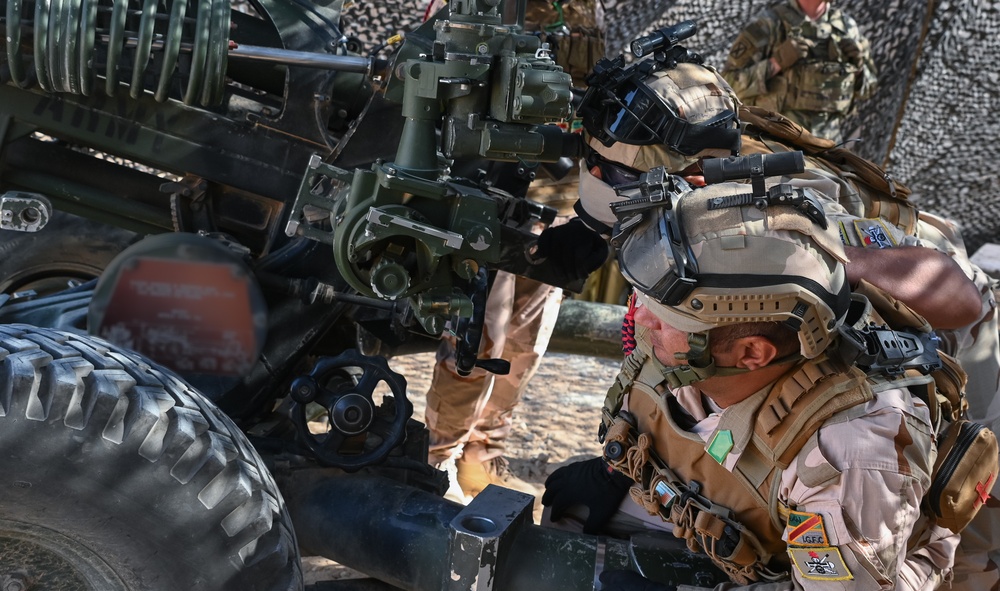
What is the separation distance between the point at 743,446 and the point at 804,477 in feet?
0.67

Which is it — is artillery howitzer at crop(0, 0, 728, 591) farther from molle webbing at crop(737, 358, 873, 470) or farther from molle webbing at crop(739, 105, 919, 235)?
molle webbing at crop(739, 105, 919, 235)

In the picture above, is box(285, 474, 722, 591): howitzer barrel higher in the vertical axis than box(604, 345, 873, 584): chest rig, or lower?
lower

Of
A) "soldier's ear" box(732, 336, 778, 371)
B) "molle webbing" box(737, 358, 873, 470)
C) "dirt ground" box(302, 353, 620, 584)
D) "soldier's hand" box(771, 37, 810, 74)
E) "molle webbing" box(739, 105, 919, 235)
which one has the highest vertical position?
"soldier's hand" box(771, 37, 810, 74)

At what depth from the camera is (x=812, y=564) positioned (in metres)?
2.03

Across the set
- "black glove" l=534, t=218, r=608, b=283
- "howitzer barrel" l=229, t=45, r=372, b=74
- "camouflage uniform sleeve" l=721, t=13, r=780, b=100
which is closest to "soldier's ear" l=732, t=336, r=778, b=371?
"black glove" l=534, t=218, r=608, b=283

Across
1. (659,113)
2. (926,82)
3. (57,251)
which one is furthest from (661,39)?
(926,82)

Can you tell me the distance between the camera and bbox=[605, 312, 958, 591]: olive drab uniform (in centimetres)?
201

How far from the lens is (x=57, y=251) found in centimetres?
398

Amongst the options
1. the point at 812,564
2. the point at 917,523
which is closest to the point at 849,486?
the point at 812,564

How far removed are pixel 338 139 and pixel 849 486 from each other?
6.27 feet

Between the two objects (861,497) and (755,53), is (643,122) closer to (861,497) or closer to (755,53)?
(861,497)

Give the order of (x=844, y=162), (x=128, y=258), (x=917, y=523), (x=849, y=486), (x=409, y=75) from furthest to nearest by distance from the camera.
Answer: (x=844, y=162) < (x=128, y=258) < (x=409, y=75) < (x=917, y=523) < (x=849, y=486)

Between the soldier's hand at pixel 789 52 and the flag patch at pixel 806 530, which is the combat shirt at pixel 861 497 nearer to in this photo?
the flag patch at pixel 806 530

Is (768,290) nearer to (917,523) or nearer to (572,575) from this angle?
(917,523)
